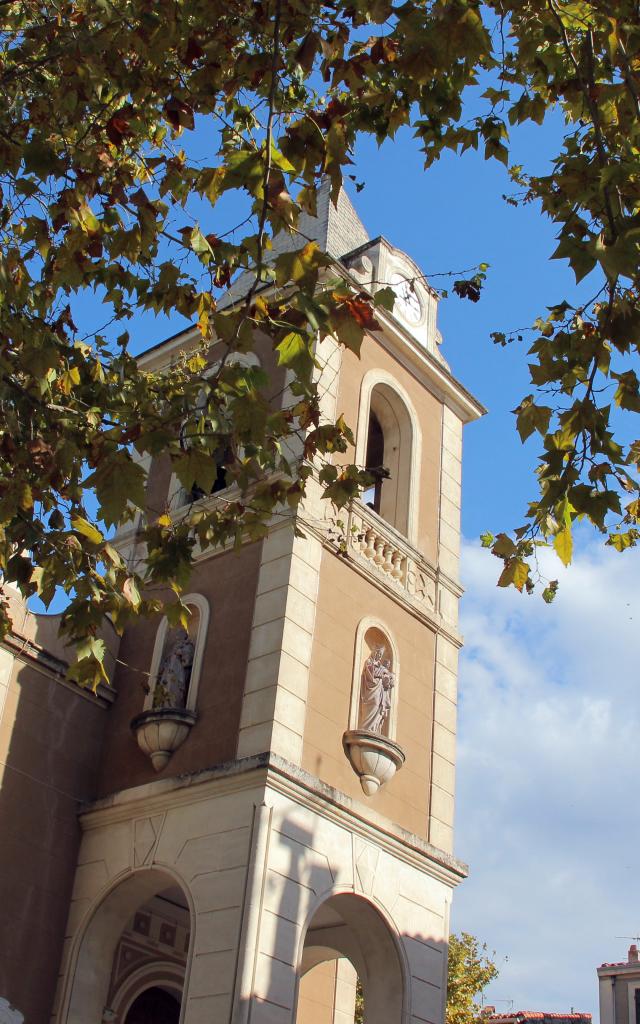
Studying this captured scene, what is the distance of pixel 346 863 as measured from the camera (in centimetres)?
1380

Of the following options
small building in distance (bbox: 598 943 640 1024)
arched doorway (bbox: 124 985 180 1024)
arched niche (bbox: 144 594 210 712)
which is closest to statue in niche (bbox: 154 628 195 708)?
arched niche (bbox: 144 594 210 712)

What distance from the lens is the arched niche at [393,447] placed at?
1767 centimetres

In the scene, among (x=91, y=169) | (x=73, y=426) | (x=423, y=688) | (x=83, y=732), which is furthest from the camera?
(x=423, y=688)

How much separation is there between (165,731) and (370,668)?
2.66 meters

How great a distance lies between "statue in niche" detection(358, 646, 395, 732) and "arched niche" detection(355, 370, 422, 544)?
243 centimetres

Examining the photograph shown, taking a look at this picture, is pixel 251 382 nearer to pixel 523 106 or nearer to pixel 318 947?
pixel 523 106

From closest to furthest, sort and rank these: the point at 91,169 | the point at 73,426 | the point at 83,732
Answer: the point at 73,426, the point at 91,169, the point at 83,732

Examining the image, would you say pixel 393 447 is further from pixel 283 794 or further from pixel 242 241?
pixel 242 241

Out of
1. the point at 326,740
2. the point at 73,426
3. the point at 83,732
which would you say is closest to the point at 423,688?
the point at 326,740

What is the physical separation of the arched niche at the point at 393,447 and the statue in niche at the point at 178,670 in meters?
3.68

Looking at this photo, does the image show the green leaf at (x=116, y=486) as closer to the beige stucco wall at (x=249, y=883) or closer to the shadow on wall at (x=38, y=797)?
the beige stucco wall at (x=249, y=883)

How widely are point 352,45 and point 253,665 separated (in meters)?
7.04

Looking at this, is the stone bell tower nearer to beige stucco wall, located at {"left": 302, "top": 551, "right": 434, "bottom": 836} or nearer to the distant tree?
beige stucco wall, located at {"left": 302, "top": 551, "right": 434, "bottom": 836}

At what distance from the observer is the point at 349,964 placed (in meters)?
16.3
